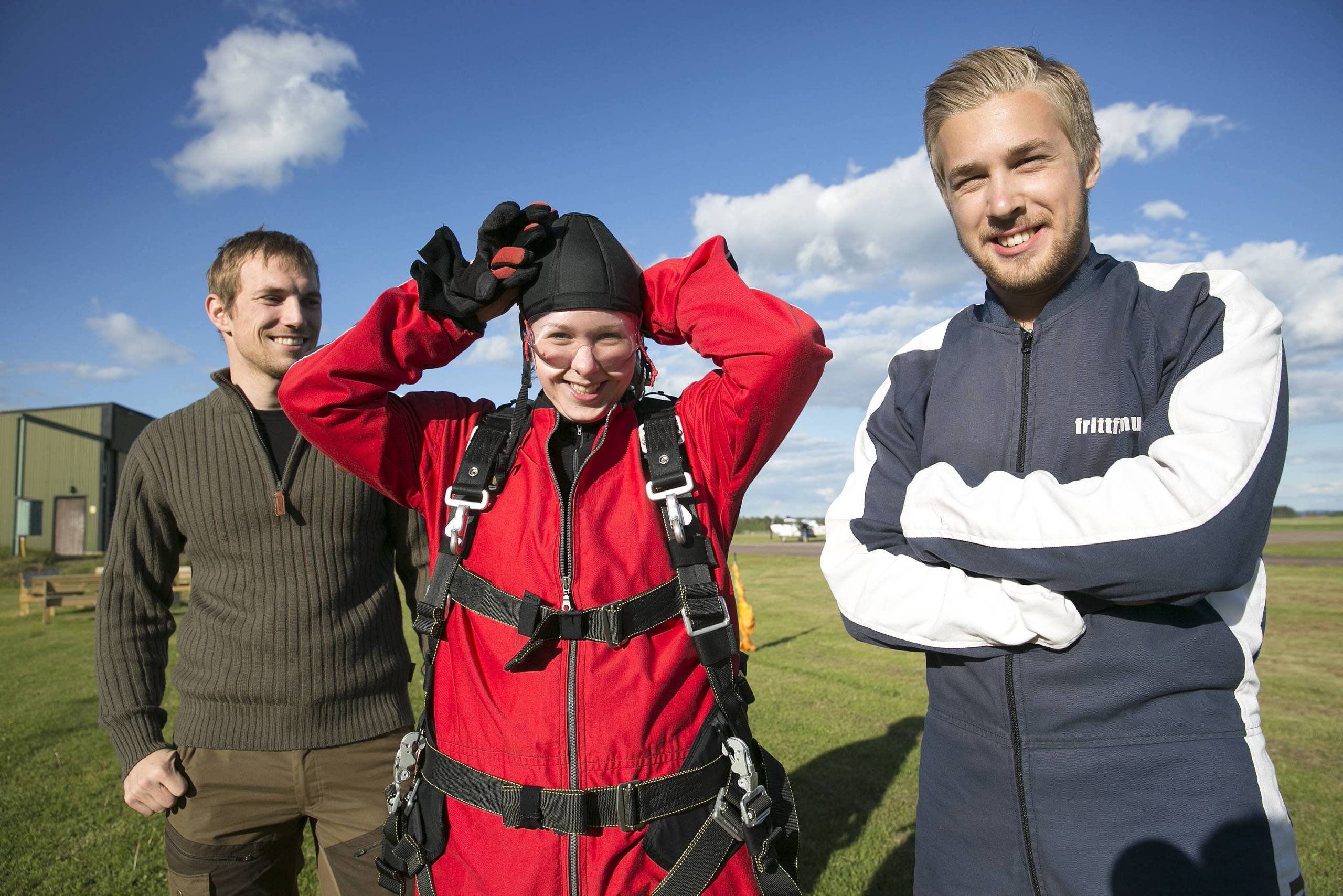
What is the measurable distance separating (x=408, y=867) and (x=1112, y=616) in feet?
7.03

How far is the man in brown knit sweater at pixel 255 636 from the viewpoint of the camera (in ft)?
10.7

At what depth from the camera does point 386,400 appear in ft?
8.79

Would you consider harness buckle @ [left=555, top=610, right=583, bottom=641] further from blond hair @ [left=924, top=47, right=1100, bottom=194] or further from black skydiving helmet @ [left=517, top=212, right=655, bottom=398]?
blond hair @ [left=924, top=47, right=1100, bottom=194]

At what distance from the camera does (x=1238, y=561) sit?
1.76m

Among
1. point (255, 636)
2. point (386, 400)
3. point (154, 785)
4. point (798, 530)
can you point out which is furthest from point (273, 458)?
point (798, 530)

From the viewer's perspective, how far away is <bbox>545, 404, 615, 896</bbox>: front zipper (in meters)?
2.23

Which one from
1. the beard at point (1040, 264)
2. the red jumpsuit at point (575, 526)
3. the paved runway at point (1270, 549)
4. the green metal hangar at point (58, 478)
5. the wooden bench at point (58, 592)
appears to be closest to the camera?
the beard at point (1040, 264)

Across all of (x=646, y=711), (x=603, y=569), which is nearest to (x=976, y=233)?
(x=603, y=569)

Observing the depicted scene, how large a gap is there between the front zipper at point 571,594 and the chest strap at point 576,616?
49 mm

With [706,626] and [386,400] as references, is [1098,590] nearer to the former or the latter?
[706,626]

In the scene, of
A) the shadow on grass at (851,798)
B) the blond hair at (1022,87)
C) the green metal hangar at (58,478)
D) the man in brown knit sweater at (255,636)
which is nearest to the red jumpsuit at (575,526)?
the blond hair at (1022,87)

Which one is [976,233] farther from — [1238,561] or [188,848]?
[188,848]

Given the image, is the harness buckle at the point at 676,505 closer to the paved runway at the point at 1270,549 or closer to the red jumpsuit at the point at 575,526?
the red jumpsuit at the point at 575,526

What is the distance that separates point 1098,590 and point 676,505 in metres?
1.14
